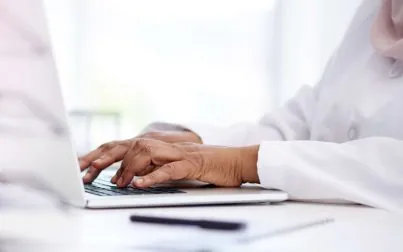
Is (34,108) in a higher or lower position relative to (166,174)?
higher

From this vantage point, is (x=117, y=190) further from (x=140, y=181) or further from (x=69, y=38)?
(x=69, y=38)

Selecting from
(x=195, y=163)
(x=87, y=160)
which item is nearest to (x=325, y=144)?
(x=195, y=163)

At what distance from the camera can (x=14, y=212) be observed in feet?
1.76

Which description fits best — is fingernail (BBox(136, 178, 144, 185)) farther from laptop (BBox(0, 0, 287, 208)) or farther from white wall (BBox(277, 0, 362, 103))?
white wall (BBox(277, 0, 362, 103))

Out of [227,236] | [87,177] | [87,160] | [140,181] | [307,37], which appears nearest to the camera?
[227,236]

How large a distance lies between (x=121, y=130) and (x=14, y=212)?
2.39 m

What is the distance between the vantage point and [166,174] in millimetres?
763

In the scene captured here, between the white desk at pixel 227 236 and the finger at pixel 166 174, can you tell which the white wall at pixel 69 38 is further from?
the white desk at pixel 227 236

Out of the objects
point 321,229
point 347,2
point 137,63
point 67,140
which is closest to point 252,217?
point 321,229

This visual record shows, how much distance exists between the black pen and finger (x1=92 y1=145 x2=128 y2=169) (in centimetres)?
38

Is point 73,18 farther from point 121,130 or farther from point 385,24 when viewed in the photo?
point 385,24

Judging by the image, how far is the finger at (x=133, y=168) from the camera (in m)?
0.80

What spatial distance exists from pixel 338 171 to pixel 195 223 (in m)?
0.33

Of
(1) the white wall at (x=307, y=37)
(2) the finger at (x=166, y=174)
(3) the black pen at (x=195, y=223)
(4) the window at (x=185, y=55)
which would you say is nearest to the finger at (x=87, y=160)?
(2) the finger at (x=166, y=174)
